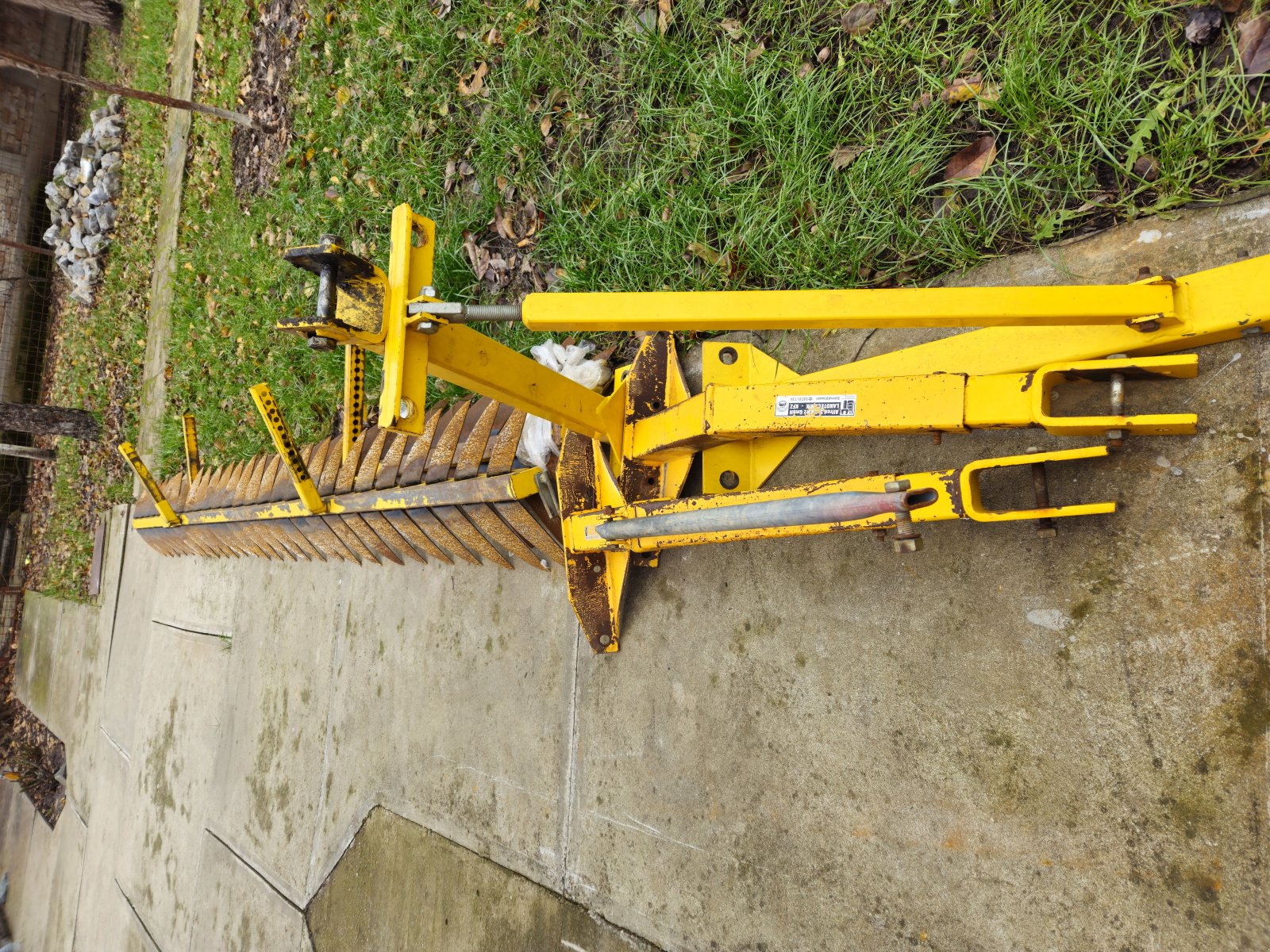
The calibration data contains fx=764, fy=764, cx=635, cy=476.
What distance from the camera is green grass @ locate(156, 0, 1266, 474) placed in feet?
6.12

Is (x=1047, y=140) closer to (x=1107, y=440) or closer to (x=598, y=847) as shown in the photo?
(x=1107, y=440)

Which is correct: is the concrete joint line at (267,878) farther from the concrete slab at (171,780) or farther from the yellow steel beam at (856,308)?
the yellow steel beam at (856,308)

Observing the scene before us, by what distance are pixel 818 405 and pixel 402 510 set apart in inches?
72.0

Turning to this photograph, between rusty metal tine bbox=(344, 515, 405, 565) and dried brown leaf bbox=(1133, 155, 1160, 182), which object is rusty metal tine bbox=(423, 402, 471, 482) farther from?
dried brown leaf bbox=(1133, 155, 1160, 182)

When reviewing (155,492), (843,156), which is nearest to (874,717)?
(843,156)

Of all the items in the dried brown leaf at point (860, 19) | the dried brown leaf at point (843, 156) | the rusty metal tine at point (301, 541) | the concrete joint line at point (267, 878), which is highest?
the dried brown leaf at point (860, 19)

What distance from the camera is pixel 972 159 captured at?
2.11m

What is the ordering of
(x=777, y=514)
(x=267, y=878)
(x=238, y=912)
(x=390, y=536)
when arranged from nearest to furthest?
(x=777, y=514) → (x=390, y=536) → (x=267, y=878) → (x=238, y=912)

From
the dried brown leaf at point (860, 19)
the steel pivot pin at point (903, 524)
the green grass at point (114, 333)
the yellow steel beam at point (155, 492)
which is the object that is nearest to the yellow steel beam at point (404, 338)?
the steel pivot pin at point (903, 524)

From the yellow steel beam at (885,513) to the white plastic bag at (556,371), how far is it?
56 cm

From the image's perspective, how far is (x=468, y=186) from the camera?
348 cm

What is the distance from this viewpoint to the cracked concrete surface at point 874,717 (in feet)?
5.22

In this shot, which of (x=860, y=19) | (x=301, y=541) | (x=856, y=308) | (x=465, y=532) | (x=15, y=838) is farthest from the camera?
(x=15, y=838)

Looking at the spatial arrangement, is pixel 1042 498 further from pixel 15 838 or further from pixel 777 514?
pixel 15 838
